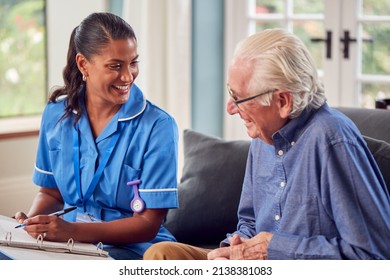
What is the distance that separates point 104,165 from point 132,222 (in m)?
0.19

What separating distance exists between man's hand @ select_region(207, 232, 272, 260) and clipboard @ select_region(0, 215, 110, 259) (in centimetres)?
30

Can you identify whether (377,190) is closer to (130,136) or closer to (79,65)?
(130,136)

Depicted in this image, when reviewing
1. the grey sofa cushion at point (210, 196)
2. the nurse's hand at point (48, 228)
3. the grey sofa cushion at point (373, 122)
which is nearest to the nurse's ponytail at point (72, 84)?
the nurse's hand at point (48, 228)

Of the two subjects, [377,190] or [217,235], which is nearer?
[377,190]

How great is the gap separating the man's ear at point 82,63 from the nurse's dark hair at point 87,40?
0.04 ft

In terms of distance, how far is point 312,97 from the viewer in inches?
72.5

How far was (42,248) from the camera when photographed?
6.55 ft

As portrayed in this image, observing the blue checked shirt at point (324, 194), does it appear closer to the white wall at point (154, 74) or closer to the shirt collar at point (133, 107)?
the shirt collar at point (133, 107)

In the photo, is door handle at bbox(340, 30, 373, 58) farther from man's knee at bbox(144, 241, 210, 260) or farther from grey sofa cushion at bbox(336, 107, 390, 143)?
man's knee at bbox(144, 241, 210, 260)

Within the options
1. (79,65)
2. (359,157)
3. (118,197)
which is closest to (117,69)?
(79,65)

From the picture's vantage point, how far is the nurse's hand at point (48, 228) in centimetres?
205

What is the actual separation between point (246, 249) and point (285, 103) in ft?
1.19

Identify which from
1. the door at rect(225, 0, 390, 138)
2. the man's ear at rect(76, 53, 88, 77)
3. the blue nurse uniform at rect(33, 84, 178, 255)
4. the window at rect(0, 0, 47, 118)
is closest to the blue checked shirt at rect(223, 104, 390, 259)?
the blue nurse uniform at rect(33, 84, 178, 255)
